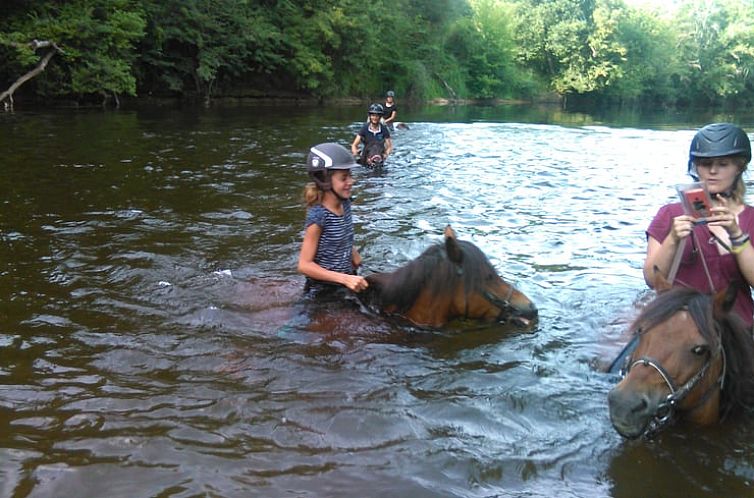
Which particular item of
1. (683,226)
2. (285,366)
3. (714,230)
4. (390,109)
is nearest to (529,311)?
(714,230)

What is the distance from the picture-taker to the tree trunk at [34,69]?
78.7 ft

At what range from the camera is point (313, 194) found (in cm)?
527

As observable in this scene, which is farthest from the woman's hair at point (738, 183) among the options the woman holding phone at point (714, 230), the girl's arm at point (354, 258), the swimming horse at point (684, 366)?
the girl's arm at point (354, 258)

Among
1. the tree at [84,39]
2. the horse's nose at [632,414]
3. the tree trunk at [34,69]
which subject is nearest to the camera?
the horse's nose at [632,414]

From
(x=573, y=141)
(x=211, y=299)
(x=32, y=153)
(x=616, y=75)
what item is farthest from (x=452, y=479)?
(x=616, y=75)

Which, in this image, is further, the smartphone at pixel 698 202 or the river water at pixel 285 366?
the smartphone at pixel 698 202

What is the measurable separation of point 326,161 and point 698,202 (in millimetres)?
2846

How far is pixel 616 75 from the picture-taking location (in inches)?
2530

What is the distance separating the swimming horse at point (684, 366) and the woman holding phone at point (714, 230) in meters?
0.38

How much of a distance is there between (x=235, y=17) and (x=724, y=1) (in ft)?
202

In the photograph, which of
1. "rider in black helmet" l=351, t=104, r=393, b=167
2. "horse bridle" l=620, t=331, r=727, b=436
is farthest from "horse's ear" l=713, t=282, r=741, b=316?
"rider in black helmet" l=351, t=104, r=393, b=167

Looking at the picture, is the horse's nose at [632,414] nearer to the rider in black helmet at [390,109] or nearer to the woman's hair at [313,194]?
the woman's hair at [313,194]

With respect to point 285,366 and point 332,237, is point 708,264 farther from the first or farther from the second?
point 285,366

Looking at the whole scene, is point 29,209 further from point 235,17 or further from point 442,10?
point 442,10
